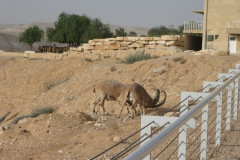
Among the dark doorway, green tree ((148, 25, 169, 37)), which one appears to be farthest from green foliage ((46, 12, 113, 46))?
the dark doorway

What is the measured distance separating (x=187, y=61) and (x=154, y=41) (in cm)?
952

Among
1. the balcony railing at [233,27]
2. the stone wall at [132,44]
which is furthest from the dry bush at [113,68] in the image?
the balcony railing at [233,27]

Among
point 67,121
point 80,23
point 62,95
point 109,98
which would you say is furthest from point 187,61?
point 80,23

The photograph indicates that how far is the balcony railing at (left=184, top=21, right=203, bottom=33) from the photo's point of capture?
43531 mm

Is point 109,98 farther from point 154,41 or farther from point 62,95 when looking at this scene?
point 154,41

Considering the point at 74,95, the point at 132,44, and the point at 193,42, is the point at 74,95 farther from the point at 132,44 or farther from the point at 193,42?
the point at 193,42

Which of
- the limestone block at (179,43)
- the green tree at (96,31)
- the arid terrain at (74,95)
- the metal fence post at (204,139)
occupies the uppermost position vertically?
the green tree at (96,31)

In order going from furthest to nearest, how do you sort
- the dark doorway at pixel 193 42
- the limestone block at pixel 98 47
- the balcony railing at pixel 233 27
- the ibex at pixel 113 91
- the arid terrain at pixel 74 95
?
the balcony railing at pixel 233 27, the dark doorway at pixel 193 42, the limestone block at pixel 98 47, the ibex at pixel 113 91, the arid terrain at pixel 74 95

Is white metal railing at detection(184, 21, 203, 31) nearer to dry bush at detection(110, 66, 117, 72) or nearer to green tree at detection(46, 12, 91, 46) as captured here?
dry bush at detection(110, 66, 117, 72)

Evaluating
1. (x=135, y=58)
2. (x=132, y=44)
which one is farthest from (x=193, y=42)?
(x=135, y=58)

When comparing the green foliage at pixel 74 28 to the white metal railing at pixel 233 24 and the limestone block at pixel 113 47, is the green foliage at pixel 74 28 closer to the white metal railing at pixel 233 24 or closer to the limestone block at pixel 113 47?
the white metal railing at pixel 233 24

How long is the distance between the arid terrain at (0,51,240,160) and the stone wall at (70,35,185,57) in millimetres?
2592

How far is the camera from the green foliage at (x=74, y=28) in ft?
193

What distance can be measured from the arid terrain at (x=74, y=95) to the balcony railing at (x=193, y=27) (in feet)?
49.4
